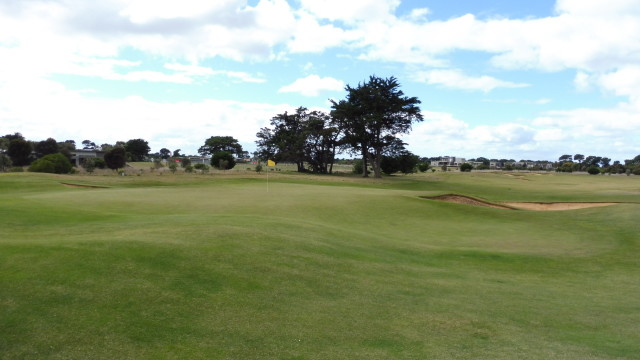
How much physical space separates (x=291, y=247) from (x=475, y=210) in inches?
848

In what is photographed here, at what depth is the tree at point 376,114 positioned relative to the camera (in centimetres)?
7756

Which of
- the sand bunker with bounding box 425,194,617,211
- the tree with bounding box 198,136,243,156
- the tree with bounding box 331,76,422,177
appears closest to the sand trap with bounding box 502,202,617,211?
the sand bunker with bounding box 425,194,617,211

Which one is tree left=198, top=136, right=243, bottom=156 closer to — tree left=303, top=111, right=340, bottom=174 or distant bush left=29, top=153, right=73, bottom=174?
tree left=303, top=111, right=340, bottom=174

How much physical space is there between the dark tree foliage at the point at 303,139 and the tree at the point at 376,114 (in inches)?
322

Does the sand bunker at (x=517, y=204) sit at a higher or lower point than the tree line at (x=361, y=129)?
lower

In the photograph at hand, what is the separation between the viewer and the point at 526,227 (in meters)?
27.2

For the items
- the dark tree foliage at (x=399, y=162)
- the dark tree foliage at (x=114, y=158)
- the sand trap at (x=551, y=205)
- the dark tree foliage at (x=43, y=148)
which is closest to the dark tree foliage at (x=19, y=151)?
the dark tree foliage at (x=43, y=148)

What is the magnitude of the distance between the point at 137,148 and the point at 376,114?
301 feet

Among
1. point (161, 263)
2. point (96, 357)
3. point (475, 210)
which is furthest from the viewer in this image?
point (475, 210)

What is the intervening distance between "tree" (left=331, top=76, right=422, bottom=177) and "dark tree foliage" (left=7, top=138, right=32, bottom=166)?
2114 inches

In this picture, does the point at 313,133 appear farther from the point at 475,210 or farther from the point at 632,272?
the point at 632,272

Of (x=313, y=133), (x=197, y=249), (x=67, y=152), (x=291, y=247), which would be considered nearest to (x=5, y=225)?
(x=197, y=249)

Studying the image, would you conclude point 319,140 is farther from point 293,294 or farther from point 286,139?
point 293,294

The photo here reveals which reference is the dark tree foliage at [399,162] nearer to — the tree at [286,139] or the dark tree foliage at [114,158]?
the tree at [286,139]
